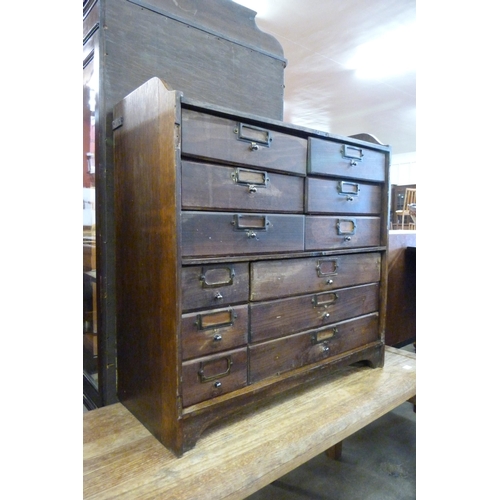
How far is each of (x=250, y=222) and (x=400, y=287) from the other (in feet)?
5.36

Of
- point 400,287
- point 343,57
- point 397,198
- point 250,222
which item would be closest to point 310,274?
point 250,222

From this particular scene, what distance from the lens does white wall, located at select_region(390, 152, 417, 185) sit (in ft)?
27.9

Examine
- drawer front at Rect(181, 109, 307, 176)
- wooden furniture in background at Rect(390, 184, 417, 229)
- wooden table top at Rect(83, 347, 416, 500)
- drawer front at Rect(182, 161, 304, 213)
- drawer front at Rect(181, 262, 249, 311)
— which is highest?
wooden furniture in background at Rect(390, 184, 417, 229)

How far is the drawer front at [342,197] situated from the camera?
123 centimetres

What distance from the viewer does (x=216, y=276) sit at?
101 cm

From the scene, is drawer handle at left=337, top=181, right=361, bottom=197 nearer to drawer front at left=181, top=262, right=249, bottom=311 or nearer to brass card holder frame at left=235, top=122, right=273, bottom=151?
brass card holder frame at left=235, top=122, right=273, bottom=151

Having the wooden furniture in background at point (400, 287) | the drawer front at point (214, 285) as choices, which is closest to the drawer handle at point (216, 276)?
the drawer front at point (214, 285)

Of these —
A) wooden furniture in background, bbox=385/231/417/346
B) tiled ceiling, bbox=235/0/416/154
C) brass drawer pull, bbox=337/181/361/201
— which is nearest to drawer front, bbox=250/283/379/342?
brass drawer pull, bbox=337/181/361/201

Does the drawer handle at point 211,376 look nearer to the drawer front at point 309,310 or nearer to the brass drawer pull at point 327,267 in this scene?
the drawer front at point 309,310

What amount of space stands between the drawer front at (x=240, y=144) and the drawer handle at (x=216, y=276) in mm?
299

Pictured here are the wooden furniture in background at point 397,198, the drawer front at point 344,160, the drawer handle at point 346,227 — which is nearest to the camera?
the drawer front at point 344,160

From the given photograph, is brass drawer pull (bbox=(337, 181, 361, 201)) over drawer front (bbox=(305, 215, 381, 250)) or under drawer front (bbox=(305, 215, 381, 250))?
over

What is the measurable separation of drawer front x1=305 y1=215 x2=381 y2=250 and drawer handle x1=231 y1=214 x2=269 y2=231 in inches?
7.7
